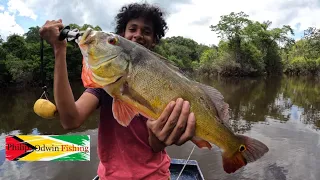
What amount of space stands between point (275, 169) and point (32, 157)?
8506mm

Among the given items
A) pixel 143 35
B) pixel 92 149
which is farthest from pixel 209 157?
pixel 143 35

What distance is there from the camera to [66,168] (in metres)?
10.1

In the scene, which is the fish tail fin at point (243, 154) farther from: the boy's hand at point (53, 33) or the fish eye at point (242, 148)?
the boy's hand at point (53, 33)

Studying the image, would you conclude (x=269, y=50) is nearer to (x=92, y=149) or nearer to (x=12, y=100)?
(x=12, y=100)

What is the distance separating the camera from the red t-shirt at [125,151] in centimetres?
245

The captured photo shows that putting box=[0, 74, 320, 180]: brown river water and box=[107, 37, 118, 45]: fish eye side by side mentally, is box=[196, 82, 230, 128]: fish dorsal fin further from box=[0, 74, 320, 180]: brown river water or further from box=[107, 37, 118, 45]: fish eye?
box=[0, 74, 320, 180]: brown river water

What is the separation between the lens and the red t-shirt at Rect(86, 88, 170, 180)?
2447 millimetres

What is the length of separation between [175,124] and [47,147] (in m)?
8.06

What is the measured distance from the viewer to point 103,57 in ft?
6.42

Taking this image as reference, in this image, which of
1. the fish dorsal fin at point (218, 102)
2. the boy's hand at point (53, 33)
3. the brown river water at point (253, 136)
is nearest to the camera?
the boy's hand at point (53, 33)

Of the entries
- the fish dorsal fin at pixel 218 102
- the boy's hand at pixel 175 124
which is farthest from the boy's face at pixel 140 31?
the boy's hand at pixel 175 124

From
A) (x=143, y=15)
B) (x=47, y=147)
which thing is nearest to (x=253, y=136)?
(x=47, y=147)

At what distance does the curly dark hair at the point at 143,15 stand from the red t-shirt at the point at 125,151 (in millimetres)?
953

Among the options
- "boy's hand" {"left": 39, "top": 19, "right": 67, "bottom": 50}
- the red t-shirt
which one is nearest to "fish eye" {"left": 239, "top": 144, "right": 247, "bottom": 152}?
the red t-shirt
